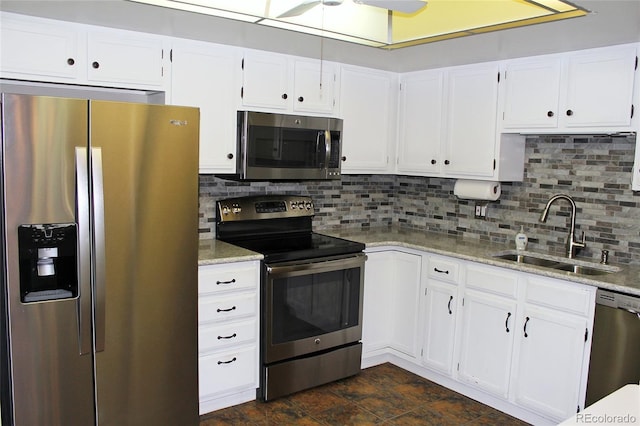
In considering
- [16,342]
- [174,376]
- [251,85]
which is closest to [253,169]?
[251,85]

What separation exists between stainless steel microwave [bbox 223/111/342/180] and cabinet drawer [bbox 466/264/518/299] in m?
1.14

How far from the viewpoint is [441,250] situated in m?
3.53

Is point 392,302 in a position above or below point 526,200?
below

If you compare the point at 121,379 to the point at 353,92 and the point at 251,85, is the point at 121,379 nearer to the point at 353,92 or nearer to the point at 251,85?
the point at 251,85

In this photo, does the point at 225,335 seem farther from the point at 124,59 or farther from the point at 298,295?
the point at 124,59

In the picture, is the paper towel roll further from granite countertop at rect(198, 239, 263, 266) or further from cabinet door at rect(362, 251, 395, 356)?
granite countertop at rect(198, 239, 263, 266)

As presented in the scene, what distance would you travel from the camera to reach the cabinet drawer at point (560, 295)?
2803mm

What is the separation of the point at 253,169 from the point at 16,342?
163 centimetres

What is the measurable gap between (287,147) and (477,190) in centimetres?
138

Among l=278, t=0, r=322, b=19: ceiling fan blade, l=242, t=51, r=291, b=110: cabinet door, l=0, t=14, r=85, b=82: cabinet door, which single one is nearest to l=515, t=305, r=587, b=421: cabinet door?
l=242, t=51, r=291, b=110: cabinet door

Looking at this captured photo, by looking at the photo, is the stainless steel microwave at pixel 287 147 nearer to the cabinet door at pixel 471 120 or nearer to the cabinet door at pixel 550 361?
the cabinet door at pixel 471 120

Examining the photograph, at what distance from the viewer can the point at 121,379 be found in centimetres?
252

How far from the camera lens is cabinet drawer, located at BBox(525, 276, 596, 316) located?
280 cm

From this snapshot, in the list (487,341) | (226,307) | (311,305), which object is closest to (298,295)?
(311,305)
